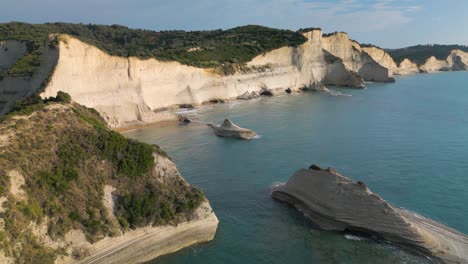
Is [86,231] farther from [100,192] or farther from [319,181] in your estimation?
[319,181]

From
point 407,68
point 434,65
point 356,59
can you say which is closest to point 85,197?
point 356,59

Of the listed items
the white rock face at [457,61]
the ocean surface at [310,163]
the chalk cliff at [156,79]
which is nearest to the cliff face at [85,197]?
the ocean surface at [310,163]

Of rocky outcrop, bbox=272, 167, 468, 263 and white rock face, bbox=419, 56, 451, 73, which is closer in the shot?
rocky outcrop, bbox=272, 167, 468, 263

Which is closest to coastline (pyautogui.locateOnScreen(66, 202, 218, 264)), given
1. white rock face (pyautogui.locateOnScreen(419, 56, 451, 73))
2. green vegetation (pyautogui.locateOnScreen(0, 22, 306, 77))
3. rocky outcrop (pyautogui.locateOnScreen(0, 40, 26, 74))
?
green vegetation (pyautogui.locateOnScreen(0, 22, 306, 77))

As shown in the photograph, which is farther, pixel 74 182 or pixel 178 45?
pixel 178 45

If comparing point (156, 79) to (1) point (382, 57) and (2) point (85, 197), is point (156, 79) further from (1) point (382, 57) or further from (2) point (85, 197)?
(1) point (382, 57)

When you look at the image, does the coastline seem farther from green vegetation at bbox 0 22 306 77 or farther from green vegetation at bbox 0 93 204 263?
green vegetation at bbox 0 22 306 77
